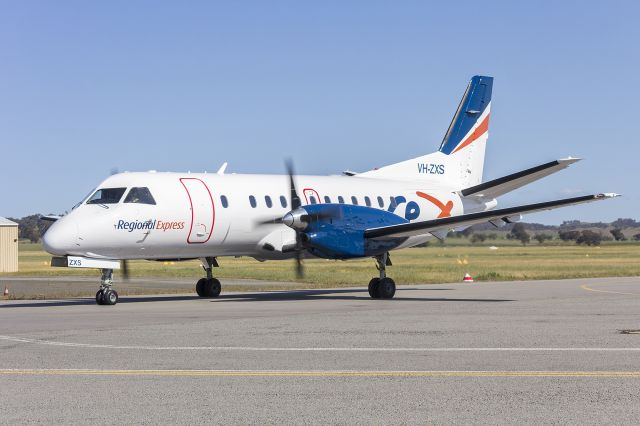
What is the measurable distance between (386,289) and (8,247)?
4308cm

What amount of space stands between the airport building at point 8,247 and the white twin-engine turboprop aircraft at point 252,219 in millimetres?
37797

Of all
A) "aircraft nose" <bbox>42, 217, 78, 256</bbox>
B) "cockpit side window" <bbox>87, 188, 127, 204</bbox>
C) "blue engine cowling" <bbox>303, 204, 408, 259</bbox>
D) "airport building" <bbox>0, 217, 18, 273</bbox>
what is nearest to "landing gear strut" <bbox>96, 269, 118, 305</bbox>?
"aircraft nose" <bbox>42, 217, 78, 256</bbox>

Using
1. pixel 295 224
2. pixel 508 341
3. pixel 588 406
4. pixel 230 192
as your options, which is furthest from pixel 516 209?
pixel 588 406

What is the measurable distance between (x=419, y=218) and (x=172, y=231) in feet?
30.6

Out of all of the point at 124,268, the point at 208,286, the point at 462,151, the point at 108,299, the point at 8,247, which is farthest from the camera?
the point at 8,247

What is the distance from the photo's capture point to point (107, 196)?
24547 millimetres

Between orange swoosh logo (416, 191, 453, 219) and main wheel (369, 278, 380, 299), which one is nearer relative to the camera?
main wheel (369, 278, 380, 299)

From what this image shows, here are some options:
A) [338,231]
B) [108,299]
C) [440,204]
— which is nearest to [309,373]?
[108,299]

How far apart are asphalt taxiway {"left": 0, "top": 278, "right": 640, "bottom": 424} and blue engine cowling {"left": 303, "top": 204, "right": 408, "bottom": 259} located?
3.83 m

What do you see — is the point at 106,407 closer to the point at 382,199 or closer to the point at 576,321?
the point at 576,321

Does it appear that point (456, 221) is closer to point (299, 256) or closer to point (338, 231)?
point (338, 231)

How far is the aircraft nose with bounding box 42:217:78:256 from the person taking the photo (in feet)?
74.4

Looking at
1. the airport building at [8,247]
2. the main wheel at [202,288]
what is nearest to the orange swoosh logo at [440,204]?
the main wheel at [202,288]

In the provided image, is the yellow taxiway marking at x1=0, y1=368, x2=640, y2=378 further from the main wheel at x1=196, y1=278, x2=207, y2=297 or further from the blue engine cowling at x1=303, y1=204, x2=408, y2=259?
Answer: the main wheel at x1=196, y1=278, x2=207, y2=297
